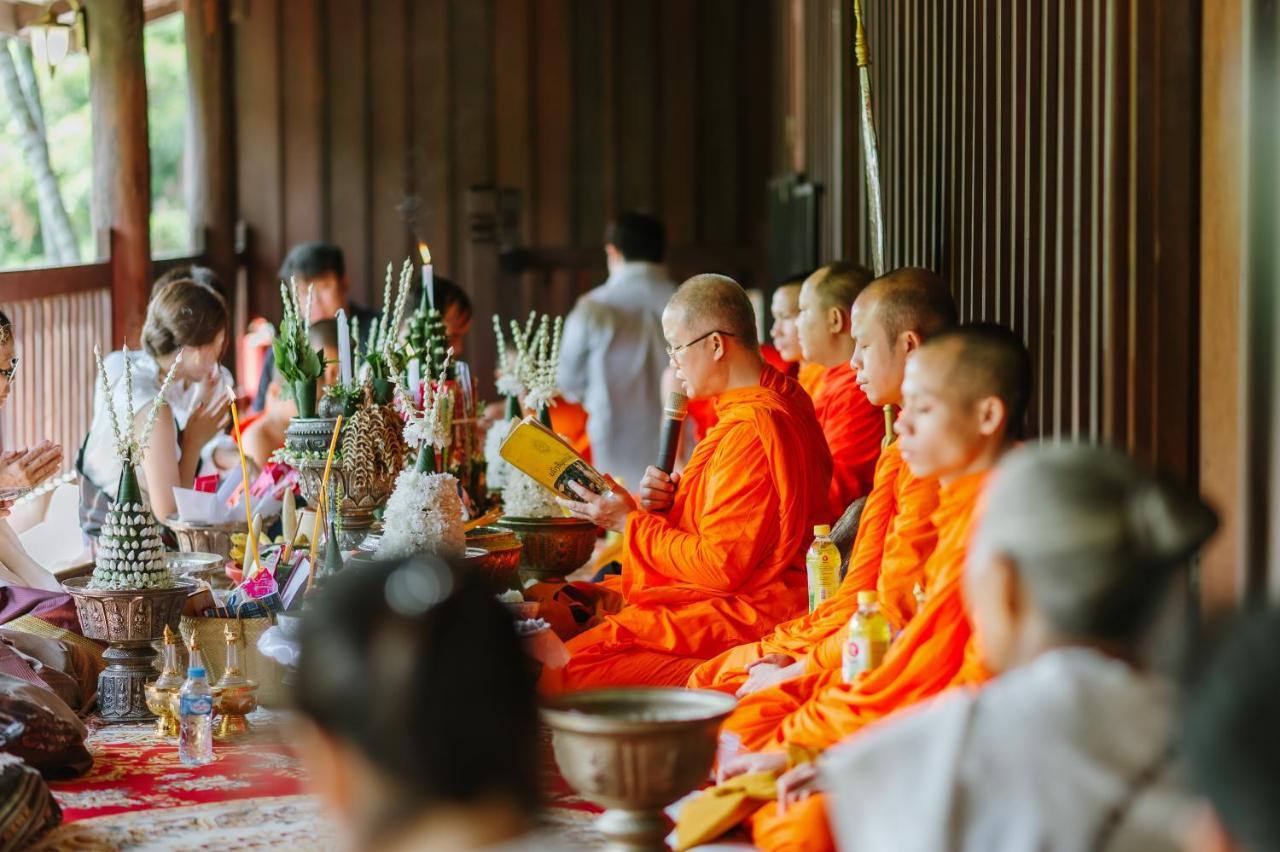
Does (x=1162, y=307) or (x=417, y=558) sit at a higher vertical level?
(x=1162, y=307)

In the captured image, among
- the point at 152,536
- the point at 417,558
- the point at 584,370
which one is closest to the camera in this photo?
the point at 417,558

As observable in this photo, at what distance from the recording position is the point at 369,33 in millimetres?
10023

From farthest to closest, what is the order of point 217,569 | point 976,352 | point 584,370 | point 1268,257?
point 584,370 < point 217,569 < point 976,352 < point 1268,257

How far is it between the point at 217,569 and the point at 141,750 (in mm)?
832

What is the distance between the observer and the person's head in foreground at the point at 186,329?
5.25 metres

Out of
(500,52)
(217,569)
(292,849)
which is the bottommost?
(292,849)

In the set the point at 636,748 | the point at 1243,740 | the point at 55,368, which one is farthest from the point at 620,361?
the point at 1243,740

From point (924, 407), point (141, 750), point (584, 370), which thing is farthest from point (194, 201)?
point (924, 407)

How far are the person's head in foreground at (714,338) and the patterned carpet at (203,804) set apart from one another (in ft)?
3.58

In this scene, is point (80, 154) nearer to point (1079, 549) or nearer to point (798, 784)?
point (798, 784)

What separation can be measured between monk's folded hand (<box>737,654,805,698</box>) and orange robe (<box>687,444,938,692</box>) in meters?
0.05

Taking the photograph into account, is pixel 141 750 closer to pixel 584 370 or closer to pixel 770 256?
pixel 584 370

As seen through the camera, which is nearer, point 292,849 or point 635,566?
point 292,849

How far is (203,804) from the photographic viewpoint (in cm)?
358
